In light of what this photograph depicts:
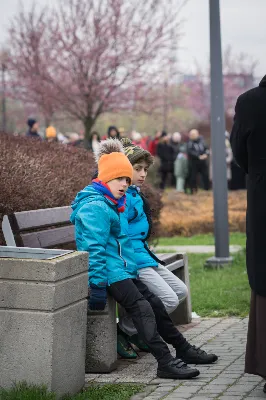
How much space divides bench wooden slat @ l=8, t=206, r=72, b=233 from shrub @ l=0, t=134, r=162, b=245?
0.95 feet

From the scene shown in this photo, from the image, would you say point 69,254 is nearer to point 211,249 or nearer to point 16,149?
point 16,149

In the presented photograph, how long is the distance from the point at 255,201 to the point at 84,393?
147cm

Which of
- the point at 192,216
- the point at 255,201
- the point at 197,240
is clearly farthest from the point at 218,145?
the point at 192,216

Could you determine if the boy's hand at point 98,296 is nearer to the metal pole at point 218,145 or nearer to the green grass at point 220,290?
the green grass at point 220,290

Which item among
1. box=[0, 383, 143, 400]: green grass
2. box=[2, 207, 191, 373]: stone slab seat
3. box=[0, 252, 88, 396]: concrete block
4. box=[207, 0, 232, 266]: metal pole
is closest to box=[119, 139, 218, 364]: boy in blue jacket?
box=[2, 207, 191, 373]: stone slab seat

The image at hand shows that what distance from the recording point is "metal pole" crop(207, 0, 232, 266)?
11.9 m

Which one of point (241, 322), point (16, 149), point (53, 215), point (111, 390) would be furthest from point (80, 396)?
point (16, 149)

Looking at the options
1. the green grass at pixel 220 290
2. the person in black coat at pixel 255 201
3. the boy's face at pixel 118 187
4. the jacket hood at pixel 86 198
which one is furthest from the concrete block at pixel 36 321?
the green grass at pixel 220 290

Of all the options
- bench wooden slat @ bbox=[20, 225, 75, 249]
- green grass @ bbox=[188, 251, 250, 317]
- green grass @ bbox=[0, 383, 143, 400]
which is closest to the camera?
green grass @ bbox=[0, 383, 143, 400]

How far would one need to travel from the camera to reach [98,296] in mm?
6410

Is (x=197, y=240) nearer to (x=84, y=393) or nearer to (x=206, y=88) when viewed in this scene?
(x=84, y=393)

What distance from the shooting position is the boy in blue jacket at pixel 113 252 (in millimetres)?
6316

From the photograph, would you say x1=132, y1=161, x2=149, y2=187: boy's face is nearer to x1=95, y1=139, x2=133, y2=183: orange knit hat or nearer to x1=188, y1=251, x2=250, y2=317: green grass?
x1=95, y1=139, x2=133, y2=183: orange knit hat

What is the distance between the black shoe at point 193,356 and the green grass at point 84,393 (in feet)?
2.21
